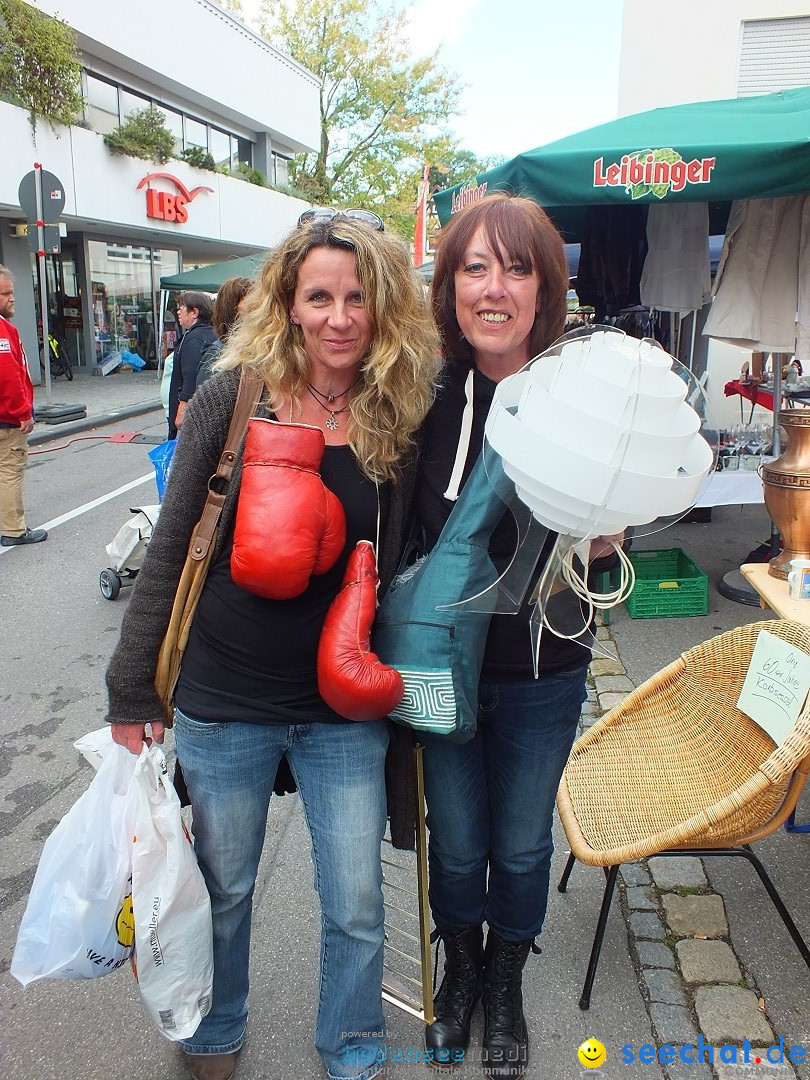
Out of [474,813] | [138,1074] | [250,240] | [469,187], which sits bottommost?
[138,1074]

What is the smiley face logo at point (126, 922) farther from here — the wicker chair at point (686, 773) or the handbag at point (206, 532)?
the wicker chair at point (686, 773)

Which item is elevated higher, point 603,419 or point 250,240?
point 250,240

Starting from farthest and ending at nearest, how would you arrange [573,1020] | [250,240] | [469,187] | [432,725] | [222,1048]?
[250,240]
[469,187]
[573,1020]
[222,1048]
[432,725]

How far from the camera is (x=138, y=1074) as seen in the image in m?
1.87

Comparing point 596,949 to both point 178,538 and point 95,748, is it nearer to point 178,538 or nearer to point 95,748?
point 95,748

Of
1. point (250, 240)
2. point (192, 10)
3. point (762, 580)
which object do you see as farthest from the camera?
point (250, 240)

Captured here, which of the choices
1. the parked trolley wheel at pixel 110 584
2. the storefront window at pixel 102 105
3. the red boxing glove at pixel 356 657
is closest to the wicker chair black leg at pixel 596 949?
the red boxing glove at pixel 356 657

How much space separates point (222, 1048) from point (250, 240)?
860 inches

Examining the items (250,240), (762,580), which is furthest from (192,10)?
(762,580)

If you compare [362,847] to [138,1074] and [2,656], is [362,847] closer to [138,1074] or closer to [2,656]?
[138,1074]

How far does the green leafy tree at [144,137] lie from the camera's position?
15.3m

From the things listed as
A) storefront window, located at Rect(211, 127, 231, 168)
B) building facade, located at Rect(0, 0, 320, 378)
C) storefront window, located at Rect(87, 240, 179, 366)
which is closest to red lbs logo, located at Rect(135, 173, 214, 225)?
building facade, located at Rect(0, 0, 320, 378)

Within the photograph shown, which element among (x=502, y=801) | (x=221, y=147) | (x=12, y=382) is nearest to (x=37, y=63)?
(x=221, y=147)

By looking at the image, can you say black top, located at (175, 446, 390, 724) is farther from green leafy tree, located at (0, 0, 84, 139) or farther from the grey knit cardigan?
green leafy tree, located at (0, 0, 84, 139)
